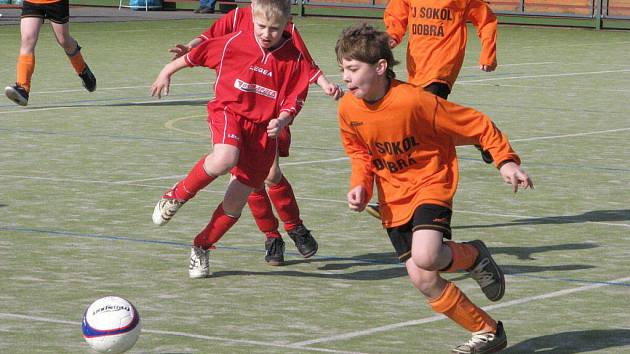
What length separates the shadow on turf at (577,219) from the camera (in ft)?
36.6

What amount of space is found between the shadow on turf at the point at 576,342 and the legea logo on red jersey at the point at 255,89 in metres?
2.49

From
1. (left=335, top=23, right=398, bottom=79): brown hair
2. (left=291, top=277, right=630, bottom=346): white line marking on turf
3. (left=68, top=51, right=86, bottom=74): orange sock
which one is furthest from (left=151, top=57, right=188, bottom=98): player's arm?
(left=68, top=51, right=86, bottom=74): orange sock

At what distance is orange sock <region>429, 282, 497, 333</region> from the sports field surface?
0.79 ft

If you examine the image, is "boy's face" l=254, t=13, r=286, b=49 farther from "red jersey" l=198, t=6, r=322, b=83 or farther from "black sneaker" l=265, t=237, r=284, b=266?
"black sneaker" l=265, t=237, r=284, b=266

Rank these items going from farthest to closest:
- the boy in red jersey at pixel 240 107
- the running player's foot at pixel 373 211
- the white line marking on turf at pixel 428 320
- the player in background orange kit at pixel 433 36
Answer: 1. the player in background orange kit at pixel 433 36
2. the running player's foot at pixel 373 211
3. the boy in red jersey at pixel 240 107
4. the white line marking on turf at pixel 428 320

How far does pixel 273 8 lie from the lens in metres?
8.77

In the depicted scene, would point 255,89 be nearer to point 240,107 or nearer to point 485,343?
point 240,107

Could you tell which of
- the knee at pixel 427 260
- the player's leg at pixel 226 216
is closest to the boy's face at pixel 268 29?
the player's leg at pixel 226 216

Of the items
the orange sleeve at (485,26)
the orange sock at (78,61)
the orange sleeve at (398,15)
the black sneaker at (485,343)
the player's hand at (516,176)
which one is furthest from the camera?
the orange sock at (78,61)

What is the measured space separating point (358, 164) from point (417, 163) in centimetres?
32

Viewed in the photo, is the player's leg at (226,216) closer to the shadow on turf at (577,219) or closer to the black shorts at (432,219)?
the black shorts at (432,219)

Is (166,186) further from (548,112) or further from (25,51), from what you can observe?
(548,112)

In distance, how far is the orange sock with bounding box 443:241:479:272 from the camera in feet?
24.0

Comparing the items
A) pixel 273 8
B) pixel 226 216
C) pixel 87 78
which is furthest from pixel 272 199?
pixel 87 78
